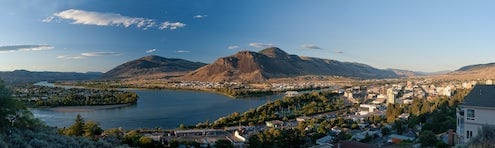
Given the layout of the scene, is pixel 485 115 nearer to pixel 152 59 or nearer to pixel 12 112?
pixel 12 112

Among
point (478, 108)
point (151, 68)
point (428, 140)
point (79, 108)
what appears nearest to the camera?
point (478, 108)

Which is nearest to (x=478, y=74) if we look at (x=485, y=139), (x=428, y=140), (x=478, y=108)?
(x=428, y=140)

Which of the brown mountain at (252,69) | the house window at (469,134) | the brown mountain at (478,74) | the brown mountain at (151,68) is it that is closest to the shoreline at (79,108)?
the house window at (469,134)

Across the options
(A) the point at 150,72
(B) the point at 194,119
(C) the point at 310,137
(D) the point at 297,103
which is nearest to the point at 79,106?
(B) the point at 194,119

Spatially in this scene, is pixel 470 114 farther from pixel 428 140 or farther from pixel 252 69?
pixel 252 69

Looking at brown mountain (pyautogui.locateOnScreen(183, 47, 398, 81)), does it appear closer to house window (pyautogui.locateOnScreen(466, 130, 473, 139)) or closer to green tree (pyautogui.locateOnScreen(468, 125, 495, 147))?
house window (pyautogui.locateOnScreen(466, 130, 473, 139))
